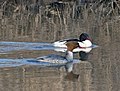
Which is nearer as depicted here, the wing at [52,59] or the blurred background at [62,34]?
the blurred background at [62,34]

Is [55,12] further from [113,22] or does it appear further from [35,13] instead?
[113,22]

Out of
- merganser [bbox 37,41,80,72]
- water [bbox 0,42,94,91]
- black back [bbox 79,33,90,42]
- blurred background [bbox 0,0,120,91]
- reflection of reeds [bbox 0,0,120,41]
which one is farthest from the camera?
reflection of reeds [bbox 0,0,120,41]

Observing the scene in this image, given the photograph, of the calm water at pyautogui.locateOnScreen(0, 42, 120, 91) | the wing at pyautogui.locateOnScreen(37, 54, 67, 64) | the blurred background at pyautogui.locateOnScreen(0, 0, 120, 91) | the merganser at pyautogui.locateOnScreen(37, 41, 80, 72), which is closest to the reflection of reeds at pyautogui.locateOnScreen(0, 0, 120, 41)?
the blurred background at pyautogui.locateOnScreen(0, 0, 120, 91)

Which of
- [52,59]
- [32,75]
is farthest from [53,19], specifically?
[32,75]

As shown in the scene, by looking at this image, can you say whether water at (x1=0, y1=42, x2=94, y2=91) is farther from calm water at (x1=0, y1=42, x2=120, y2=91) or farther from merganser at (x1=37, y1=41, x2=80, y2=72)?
merganser at (x1=37, y1=41, x2=80, y2=72)

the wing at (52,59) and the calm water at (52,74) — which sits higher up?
the wing at (52,59)

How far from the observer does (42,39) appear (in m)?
16.8

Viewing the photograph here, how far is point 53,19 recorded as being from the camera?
21.8m

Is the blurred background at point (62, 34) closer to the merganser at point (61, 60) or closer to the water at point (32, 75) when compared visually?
the water at point (32, 75)

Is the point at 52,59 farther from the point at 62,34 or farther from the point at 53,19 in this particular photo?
the point at 53,19

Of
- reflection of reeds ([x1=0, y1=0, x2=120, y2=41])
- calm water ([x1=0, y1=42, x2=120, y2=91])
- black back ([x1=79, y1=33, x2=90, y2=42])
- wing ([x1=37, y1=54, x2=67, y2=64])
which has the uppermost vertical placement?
reflection of reeds ([x1=0, y1=0, x2=120, y2=41])

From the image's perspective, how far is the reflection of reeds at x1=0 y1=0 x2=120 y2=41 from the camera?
17.9 metres

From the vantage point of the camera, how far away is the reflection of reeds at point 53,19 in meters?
17.9

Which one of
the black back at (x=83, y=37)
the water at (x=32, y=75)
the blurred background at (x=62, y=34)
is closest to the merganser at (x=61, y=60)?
the water at (x=32, y=75)
